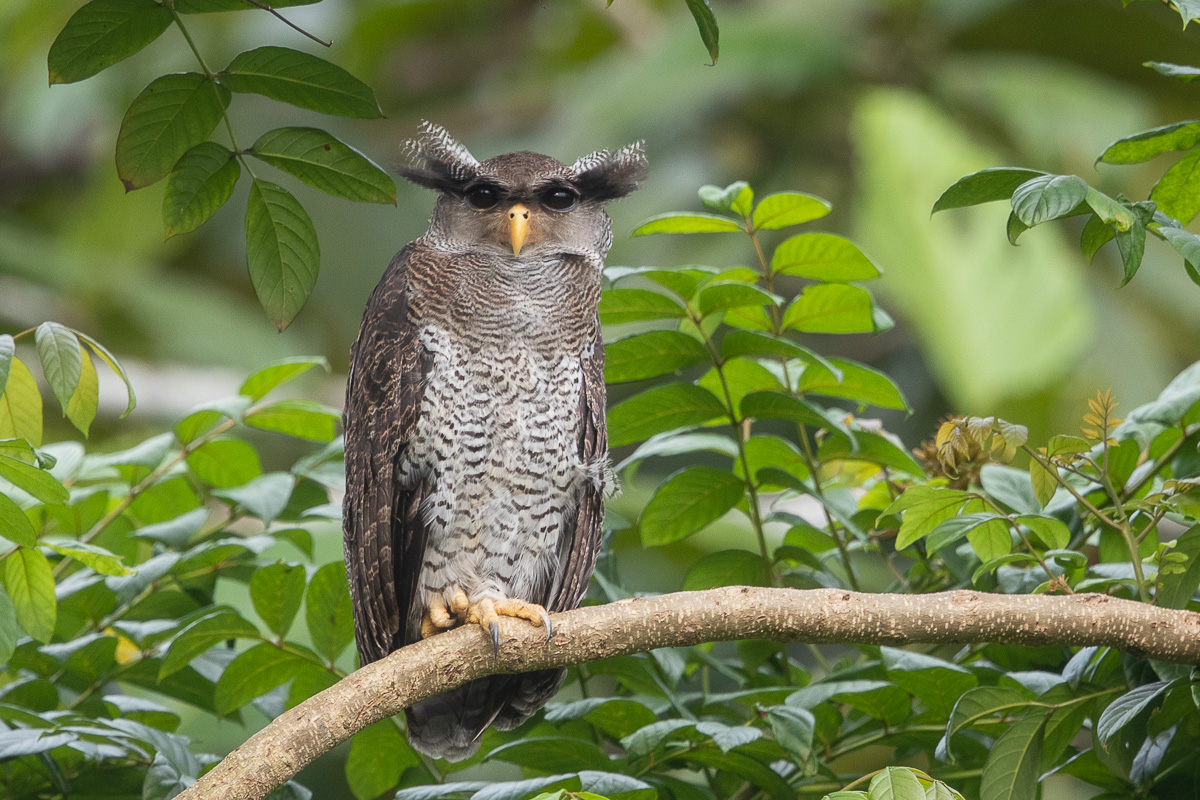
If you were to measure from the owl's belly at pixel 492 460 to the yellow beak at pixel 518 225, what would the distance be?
21 cm

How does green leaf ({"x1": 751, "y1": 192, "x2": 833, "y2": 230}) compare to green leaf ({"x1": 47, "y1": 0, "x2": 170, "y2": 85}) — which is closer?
green leaf ({"x1": 47, "y1": 0, "x2": 170, "y2": 85})

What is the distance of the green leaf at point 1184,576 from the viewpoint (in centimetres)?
143

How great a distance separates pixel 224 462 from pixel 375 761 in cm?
71

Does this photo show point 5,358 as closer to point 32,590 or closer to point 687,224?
point 32,590

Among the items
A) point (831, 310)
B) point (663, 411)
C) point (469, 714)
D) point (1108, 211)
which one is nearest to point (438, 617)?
point (469, 714)

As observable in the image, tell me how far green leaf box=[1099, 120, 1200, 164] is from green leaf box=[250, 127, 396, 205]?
0.99 metres

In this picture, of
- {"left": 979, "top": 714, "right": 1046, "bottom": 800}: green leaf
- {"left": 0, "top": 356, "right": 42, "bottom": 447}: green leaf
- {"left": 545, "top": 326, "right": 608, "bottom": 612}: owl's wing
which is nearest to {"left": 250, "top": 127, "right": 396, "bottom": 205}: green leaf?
{"left": 0, "top": 356, "right": 42, "bottom": 447}: green leaf

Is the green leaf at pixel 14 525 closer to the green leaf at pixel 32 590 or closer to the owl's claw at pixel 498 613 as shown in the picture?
the green leaf at pixel 32 590

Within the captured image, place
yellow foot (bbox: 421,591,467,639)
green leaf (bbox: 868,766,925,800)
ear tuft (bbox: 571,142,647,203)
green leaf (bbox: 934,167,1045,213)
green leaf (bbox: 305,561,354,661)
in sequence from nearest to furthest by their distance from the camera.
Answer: green leaf (bbox: 868,766,925,800)
green leaf (bbox: 934,167,1045,213)
green leaf (bbox: 305,561,354,661)
yellow foot (bbox: 421,591,467,639)
ear tuft (bbox: 571,142,647,203)

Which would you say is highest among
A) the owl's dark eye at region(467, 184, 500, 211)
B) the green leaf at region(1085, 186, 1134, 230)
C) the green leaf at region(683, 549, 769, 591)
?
the owl's dark eye at region(467, 184, 500, 211)

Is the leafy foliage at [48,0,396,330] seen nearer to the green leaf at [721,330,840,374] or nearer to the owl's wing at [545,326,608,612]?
the green leaf at [721,330,840,374]

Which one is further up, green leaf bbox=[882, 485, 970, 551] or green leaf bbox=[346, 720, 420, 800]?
green leaf bbox=[882, 485, 970, 551]

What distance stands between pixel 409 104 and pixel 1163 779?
726cm

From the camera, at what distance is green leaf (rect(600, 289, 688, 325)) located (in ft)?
6.27
